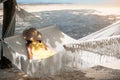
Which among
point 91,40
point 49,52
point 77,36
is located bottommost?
point 77,36

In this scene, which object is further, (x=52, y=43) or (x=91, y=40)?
(x=52, y=43)

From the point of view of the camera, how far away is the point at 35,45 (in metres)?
6.12

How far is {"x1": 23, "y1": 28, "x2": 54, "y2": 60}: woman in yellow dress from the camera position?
5.93 m

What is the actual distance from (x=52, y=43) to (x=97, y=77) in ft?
3.95

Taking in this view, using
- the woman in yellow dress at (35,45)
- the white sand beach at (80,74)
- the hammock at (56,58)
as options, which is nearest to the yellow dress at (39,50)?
the woman in yellow dress at (35,45)

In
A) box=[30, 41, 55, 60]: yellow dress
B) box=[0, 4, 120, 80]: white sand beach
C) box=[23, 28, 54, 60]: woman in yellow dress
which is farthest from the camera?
box=[0, 4, 120, 80]: white sand beach

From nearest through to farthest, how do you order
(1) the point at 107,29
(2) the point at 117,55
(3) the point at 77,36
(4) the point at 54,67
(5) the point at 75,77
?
1. (4) the point at 54,67
2. (2) the point at 117,55
3. (1) the point at 107,29
4. (5) the point at 75,77
5. (3) the point at 77,36

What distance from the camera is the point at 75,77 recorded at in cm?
662

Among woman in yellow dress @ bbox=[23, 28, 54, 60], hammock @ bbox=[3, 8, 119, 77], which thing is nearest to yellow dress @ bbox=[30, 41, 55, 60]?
woman in yellow dress @ bbox=[23, 28, 54, 60]

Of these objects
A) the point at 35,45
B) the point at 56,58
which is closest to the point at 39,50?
the point at 35,45

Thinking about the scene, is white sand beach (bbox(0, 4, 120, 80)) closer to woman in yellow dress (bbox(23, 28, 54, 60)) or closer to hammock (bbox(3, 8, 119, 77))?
woman in yellow dress (bbox(23, 28, 54, 60))

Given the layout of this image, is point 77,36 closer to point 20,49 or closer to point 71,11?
point 71,11

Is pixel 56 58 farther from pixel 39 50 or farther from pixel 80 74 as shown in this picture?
pixel 80 74

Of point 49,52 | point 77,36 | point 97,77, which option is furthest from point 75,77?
point 77,36
